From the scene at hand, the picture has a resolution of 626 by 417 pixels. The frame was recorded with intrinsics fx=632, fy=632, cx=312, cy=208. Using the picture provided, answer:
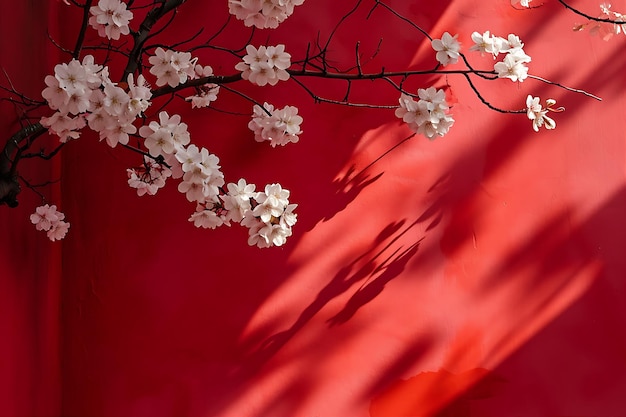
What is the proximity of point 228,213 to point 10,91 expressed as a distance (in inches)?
30.4

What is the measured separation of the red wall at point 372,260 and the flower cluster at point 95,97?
26.7 inches

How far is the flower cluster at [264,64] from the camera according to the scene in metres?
1.54

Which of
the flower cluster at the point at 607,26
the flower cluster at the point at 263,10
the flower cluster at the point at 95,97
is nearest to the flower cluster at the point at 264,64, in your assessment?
the flower cluster at the point at 263,10

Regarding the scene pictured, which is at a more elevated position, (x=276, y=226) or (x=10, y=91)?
(x=10, y=91)

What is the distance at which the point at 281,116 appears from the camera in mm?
1829

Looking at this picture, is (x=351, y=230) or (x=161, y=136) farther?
(x=351, y=230)

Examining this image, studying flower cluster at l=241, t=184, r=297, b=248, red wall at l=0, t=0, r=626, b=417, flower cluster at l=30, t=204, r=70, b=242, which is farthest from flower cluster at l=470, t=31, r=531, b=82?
flower cluster at l=30, t=204, r=70, b=242

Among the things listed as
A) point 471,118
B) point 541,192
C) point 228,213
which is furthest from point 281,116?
point 541,192

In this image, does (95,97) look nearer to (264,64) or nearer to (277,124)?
(264,64)

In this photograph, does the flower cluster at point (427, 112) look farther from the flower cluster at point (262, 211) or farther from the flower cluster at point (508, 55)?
the flower cluster at point (262, 211)

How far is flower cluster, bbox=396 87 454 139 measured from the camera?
1.71 meters

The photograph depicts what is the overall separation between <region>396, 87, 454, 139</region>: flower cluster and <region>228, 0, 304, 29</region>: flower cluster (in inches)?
15.9

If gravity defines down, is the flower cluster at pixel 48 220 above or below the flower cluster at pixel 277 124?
above

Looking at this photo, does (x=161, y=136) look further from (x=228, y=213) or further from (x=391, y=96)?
(x=391, y=96)
